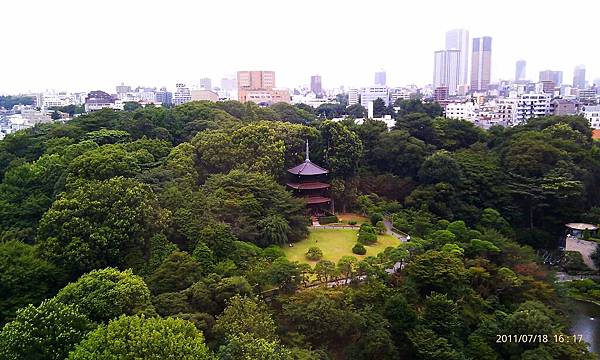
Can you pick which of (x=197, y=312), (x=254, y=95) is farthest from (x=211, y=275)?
(x=254, y=95)

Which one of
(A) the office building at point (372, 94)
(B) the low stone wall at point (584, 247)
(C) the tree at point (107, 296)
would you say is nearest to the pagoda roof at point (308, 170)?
(B) the low stone wall at point (584, 247)

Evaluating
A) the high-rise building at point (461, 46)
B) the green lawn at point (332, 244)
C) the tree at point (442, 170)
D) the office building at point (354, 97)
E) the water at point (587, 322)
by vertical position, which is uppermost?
the high-rise building at point (461, 46)

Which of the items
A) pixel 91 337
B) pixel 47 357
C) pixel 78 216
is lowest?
pixel 47 357

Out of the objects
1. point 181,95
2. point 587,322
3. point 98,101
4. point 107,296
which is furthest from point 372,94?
point 107,296

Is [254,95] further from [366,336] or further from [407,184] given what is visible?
[366,336]

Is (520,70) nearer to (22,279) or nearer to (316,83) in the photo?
(316,83)

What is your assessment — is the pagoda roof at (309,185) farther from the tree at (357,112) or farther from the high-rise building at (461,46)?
the high-rise building at (461,46)

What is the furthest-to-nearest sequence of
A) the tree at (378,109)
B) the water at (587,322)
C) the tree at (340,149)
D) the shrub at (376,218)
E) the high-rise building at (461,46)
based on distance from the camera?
the high-rise building at (461,46), the tree at (378,109), the tree at (340,149), the shrub at (376,218), the water at (587,322)
